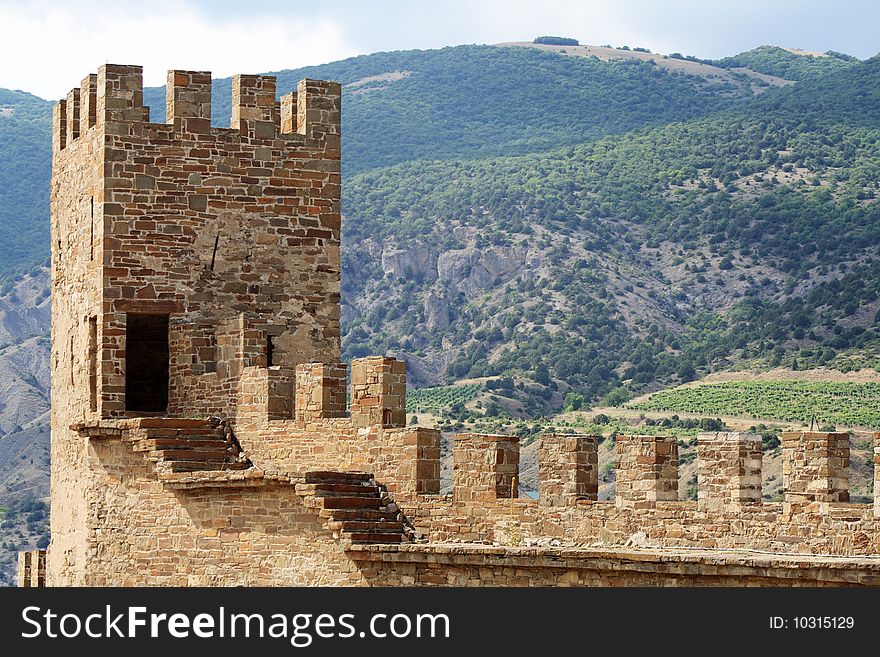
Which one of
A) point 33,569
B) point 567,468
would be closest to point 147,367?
point 33,569

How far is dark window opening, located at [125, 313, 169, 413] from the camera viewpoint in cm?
2605

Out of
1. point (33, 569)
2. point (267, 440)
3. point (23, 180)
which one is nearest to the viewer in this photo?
point (267, 440)

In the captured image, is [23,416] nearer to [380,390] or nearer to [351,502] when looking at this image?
[380,390]

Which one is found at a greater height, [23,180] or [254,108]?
[23,180]

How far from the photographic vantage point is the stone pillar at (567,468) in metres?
20.9

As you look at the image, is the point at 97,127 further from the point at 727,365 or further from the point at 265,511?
the point at 727,365

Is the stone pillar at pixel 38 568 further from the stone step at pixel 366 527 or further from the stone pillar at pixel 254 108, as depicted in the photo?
the stone step at pixel 366 527

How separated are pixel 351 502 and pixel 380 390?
1.36 metres

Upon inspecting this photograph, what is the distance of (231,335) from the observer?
2466 cm

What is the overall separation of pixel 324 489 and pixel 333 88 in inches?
251

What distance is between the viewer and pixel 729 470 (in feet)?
64.1

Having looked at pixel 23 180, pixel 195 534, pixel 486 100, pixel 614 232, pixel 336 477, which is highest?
pixel 486 100

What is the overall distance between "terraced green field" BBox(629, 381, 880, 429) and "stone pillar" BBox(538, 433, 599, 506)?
105 feet

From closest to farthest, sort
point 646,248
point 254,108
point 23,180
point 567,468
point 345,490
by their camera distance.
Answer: point 567,468 < point 345,490 < point 254,108 < point 646,248 < point 23,180
